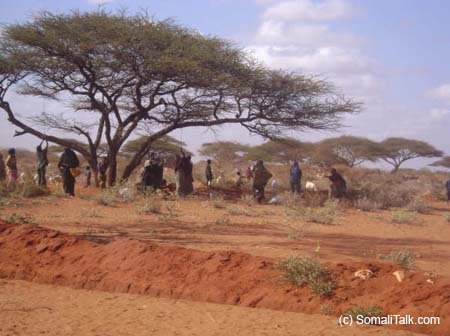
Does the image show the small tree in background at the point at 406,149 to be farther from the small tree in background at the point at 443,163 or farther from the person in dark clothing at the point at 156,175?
the person in dark clothing at the point at 156,175

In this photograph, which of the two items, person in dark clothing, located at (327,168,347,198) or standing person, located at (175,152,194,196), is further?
person in dark clothing, located at (327,168,347,198)

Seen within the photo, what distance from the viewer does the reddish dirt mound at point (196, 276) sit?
215 inches

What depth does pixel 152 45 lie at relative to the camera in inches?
693

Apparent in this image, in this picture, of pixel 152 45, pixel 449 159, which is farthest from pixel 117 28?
pixel 449 159

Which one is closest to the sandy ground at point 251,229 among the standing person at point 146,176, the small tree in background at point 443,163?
the standing person at point 146,176

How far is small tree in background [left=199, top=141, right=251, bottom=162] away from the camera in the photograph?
139 ft

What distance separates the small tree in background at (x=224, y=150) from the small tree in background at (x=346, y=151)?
557cm

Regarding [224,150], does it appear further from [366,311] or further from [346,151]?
[366,311]

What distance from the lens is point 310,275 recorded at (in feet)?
19.2

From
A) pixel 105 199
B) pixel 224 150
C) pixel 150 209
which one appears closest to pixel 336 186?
pixel 150 209

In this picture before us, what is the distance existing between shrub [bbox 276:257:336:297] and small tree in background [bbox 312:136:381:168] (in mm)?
33483

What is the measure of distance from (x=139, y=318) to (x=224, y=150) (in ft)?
A: 124

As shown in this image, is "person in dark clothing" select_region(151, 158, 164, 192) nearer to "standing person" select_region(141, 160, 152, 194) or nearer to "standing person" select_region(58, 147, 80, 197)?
"standing person" select_region(141, 160, 152, 194)

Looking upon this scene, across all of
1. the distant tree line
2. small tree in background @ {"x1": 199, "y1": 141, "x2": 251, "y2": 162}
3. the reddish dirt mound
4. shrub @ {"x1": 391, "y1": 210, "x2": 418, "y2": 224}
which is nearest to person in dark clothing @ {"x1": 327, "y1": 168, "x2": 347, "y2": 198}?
shrub @ {"x1": 391, "y1": 210, "x2": 418, "y2": 224}
